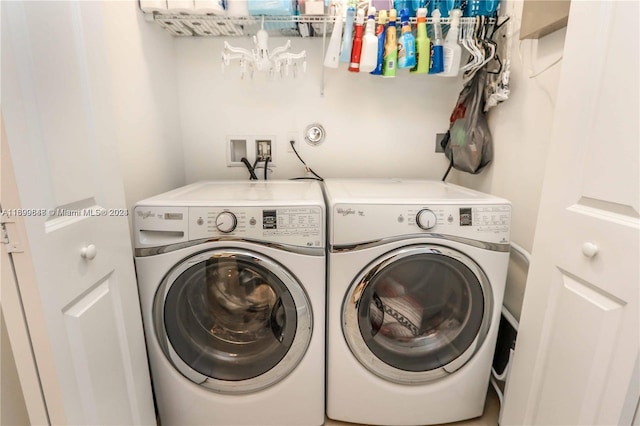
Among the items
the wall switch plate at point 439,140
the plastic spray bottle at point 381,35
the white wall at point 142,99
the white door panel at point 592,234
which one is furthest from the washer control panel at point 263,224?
the wall switch plate at point 439,140

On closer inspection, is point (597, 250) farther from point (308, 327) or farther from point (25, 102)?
point (25, 102)

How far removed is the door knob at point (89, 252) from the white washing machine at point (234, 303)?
238mm

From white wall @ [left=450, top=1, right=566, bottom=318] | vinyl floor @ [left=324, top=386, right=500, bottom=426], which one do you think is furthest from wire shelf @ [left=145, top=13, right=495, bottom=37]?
vinyl floor @ [left=324, top=386, right=500, bottom=426]

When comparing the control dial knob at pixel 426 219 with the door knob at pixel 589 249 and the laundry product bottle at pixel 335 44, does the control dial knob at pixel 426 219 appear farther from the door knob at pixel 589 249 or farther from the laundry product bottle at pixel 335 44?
the laundry product bottle at pixel 335 44

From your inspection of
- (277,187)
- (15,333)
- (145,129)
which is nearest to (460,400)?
(277,187)

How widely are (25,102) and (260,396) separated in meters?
1.09

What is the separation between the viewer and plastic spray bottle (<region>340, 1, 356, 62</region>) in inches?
51.0

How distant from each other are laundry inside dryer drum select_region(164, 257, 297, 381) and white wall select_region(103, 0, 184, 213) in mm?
433

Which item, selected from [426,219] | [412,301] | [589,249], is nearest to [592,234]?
[589,249]

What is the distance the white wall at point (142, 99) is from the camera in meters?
1.10

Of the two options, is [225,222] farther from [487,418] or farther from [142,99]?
[487,418]

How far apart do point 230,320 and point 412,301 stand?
0.69 m

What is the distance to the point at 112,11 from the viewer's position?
1064 millimetres

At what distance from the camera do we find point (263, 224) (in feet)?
3.26
